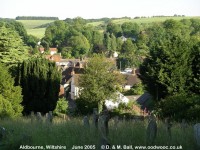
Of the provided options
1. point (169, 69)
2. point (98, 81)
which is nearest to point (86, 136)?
point (169, 69)

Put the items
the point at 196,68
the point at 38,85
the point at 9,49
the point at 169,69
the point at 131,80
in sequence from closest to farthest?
1. the point at 169,69
2. the point at 196,68
3. the point at 38,85
4. the point at 9,49
5. the point at 131,80

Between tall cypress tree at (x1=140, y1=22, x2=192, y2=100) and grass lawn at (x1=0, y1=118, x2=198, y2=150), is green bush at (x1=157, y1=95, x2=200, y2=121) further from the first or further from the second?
grass lawn at (x1=0, y1=118, x2=198, y2=150)

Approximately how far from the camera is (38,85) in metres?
30.8

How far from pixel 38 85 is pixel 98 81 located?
639 inches

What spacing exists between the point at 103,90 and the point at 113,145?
125 feet

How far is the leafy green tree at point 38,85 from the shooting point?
99.0 feet

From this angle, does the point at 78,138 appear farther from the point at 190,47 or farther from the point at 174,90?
the point at 190,47

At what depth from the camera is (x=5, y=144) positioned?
9.55 meters

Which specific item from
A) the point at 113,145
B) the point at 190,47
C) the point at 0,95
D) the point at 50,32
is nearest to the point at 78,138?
the point at 113,145

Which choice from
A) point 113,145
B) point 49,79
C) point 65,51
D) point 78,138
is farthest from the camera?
point 65,51

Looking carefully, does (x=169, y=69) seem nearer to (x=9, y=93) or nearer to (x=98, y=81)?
(x=9, y=93)

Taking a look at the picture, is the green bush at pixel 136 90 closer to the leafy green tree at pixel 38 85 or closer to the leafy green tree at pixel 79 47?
the leafy green tree at pixel 38 85

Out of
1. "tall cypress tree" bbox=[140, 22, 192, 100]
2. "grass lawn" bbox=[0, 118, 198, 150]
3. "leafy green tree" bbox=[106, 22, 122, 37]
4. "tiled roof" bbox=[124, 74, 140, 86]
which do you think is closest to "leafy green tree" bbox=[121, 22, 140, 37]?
"leafy green tree" bbox=[106, 22, 122, 37]

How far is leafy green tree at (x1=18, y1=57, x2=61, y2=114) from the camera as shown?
30.2 m
